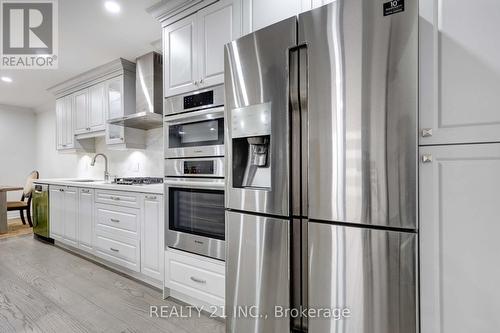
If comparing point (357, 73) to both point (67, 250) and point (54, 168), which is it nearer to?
point (67, 250)

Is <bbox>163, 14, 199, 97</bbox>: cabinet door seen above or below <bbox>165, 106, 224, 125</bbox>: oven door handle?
above

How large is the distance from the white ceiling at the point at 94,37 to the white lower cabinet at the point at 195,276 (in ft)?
7.19

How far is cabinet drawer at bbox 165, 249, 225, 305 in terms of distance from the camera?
1.79 metres

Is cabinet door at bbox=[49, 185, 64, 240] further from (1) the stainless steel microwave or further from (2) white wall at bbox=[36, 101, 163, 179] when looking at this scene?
(1) the stainless steel microwave

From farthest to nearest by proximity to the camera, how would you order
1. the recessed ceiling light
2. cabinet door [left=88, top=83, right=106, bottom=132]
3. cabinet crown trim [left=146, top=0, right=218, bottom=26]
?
1. cabinet door [left=88, top=83, right=106, bottom=132]
2. the recessed ceiling light
3. cabinet crown trim [left=146, top=0, right=218, bottom=26]

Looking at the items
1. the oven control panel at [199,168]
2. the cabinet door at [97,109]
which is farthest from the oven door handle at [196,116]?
the cabinet door at [97,109]

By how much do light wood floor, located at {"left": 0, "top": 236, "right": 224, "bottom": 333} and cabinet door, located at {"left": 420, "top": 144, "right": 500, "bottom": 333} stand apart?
56.4 inches

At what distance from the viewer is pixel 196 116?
1892 millimetres

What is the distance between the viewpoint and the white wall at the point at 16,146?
542 centimetres

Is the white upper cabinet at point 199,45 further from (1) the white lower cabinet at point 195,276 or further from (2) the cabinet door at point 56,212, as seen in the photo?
A: (2) the cabinet door at point 56,212

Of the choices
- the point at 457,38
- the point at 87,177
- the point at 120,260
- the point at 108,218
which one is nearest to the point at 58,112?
the point at 87,177

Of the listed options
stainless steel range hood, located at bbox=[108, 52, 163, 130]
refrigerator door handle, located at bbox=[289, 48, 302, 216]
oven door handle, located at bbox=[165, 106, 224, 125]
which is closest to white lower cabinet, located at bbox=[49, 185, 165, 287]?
oven door handle, located at bbox=[165, 106, 224, 125]

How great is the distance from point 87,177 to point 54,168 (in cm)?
159

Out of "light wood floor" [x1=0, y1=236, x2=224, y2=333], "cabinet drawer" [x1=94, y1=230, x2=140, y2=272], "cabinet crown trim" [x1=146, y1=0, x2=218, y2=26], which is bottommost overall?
"light wood floor" [x1=0, y1=236, x2=224, y2=333]
